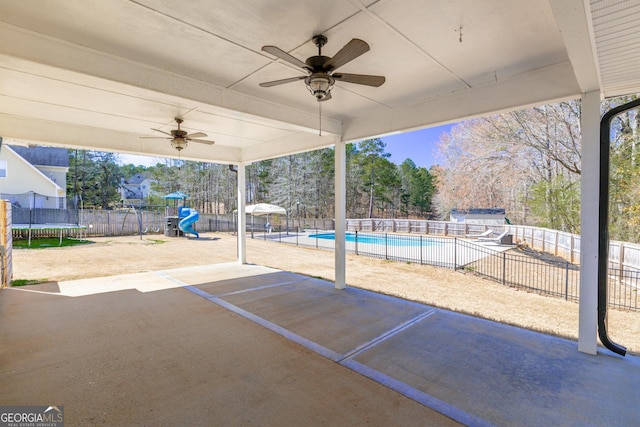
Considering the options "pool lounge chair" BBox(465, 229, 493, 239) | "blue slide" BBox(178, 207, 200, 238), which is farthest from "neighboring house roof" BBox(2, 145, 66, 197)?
"pool lounge chair" BBox(465, 229, 493, 239)

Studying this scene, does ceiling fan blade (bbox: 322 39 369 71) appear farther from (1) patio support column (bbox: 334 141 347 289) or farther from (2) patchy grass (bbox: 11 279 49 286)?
(2) patchy grass (bbox: 11 279 49 286)

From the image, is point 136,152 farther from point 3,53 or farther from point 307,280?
point 307,280

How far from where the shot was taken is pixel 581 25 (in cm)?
174

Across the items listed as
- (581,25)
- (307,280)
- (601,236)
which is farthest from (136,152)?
(601,236)

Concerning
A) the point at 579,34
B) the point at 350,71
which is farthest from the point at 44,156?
the point at 579,34

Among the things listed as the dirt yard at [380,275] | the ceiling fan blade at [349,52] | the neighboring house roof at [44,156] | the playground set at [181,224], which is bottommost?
the dirt yard at [380,275]

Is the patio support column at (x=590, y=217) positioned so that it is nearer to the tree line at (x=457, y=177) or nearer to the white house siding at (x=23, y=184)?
the tree line at (x=457, y=177)

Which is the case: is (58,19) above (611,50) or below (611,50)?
above

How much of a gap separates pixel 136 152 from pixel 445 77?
558 centimetres

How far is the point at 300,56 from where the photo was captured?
9.27 ft

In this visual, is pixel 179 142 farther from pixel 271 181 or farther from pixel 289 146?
pixel 271 181

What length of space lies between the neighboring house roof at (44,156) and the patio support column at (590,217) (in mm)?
22477

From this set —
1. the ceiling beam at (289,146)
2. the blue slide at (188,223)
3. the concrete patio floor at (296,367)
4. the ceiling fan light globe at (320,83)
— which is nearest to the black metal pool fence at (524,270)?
the concrete patio floor at (296,367)

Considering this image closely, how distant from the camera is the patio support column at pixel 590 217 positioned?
2887mm
